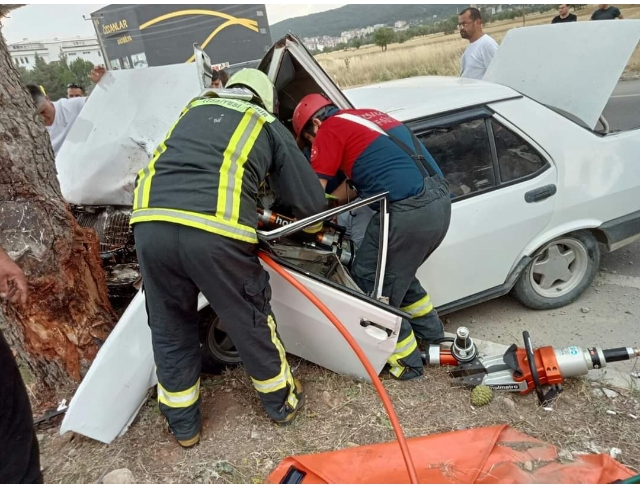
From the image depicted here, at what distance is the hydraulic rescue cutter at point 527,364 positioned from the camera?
2365 mm

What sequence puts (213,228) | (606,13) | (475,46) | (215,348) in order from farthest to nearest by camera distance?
(606,13), (475,46), (215,348), (213,228)

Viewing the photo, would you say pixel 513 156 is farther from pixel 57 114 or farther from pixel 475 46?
pixel 57 114

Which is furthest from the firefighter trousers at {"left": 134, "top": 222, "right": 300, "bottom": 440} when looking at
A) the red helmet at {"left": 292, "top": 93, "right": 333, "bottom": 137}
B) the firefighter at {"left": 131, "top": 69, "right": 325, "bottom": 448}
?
the red helmet at {"left": 292, "top": 93, "right": 333, "bottom": 137}

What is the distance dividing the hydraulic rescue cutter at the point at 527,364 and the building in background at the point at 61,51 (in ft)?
50.9

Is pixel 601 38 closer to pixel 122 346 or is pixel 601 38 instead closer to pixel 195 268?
pixel 195 268

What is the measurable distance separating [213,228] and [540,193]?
2.01 m

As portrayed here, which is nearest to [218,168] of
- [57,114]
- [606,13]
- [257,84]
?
[257,84]

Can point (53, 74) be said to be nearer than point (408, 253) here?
No

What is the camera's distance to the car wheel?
316 centimetres

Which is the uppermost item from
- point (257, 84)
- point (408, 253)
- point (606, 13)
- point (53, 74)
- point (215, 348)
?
point (257, 84)

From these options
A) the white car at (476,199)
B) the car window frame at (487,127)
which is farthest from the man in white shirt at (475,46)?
the car window frame at (487,127)

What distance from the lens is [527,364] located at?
8.04 ft

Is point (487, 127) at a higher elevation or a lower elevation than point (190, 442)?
higher

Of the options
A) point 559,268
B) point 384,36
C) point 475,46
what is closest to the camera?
point 559,268
